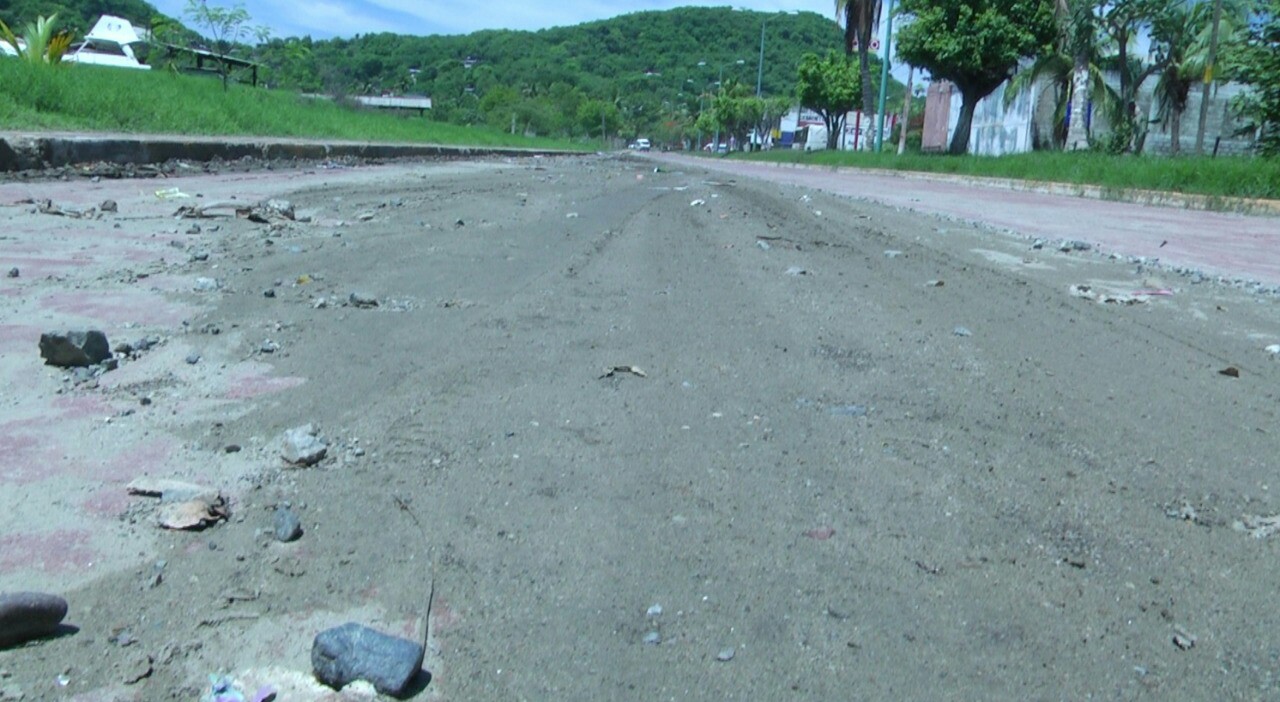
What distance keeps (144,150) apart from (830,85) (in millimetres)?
55022

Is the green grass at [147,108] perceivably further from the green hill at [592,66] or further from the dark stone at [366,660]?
the green hill at [592,66]

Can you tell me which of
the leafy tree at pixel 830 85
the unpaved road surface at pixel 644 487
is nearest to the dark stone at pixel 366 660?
the unpaved road surface at pixel 644 487

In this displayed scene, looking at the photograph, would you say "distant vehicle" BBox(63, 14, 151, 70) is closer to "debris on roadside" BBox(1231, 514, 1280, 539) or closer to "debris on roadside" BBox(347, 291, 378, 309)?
"debris on roadside" BBox(347, 291, 378, 309)

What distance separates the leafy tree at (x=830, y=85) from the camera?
64.1 meters

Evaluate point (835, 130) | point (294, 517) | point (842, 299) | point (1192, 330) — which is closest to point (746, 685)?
point (294, 517)

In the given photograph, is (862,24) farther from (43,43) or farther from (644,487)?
(644,487)

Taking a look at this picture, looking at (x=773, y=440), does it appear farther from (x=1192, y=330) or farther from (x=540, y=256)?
(x=540, y=256)

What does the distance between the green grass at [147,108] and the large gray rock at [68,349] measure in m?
10.4

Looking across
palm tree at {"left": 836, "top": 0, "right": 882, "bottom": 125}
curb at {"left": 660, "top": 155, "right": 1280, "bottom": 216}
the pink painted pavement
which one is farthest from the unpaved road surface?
palm tree at {"left": 836, "top": 0, "right": 882, "bottom": 125}

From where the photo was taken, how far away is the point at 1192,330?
5578mm

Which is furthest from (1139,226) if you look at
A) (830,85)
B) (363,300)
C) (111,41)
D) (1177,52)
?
(830,85)

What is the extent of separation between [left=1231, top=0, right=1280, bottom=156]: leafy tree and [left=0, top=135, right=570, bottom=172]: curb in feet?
57.5

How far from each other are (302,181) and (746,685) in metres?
12.5

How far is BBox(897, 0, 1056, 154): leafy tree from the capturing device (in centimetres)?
3334
